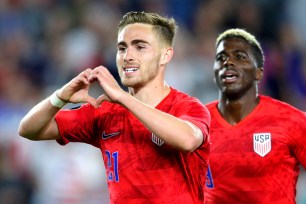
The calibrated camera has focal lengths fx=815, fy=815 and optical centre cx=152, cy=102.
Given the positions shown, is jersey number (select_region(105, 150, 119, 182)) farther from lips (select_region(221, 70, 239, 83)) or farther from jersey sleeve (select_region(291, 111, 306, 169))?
jersey sleeve (select_region(291, 111, 306, 169))

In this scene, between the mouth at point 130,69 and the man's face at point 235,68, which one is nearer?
the mouth at point 130,69

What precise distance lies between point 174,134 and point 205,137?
1.11 ft

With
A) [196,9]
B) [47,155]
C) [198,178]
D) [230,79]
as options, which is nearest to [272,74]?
[196,9]

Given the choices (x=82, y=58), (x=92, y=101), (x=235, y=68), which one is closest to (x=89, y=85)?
(x=92, y=101)

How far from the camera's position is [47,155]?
9.59m

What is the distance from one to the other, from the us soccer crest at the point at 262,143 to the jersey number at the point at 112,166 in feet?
4.30

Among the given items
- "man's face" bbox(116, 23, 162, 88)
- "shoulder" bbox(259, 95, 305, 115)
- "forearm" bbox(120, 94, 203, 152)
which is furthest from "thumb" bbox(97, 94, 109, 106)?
"shoulder" bbox(259, 95, 305, 115)

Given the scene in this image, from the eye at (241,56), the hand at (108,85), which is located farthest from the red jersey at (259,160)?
the hand at (108,85)

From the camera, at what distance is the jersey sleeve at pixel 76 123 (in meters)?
5.40

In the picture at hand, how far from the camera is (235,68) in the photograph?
6.19 m

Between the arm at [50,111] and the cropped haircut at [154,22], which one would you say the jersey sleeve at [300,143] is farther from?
the arm at [50,111]

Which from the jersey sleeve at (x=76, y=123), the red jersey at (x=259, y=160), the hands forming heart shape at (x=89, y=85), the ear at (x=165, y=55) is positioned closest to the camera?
the hands forming heart shape at (x=89, y=85)

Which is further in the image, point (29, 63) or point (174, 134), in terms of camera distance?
point (29, 63)

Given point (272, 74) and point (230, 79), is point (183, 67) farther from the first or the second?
point (230, 79)
